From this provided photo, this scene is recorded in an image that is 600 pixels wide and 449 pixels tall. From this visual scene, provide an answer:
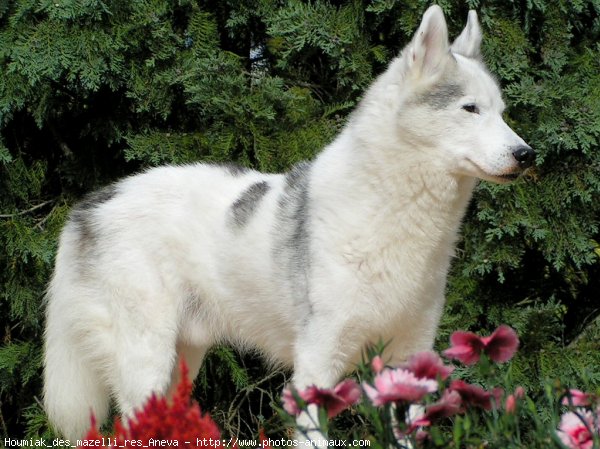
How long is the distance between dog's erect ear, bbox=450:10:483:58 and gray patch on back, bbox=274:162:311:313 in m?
0.79

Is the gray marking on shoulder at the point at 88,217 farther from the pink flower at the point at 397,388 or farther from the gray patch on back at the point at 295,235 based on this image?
the pink flower at the point at 397,388

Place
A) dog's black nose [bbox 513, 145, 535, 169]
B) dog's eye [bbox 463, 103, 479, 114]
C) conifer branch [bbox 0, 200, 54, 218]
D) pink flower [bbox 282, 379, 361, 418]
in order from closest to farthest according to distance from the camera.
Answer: pink flower [bbox 282, 379, 361, 418] → dog's black nose [bbox 513, 145, 535, 169] → dog's eye [bbox 463, 103, 479, 114] → conifer branch [bbox 0, 200, 54, 218]

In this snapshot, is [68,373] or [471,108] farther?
[68,373]

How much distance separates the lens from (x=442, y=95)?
3133 mm

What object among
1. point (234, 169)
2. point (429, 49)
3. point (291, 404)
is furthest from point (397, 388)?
point (234, 169)

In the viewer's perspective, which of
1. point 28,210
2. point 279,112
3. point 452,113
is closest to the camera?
point 452,113

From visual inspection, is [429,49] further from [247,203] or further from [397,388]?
[397,388]

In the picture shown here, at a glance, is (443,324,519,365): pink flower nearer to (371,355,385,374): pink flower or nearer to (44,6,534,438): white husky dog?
(371,355,385,374): pink flower

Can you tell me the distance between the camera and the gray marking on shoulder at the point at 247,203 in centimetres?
361

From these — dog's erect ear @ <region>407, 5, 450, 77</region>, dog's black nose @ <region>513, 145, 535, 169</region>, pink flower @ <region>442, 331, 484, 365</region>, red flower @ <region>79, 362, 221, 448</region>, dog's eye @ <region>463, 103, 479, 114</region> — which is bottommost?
red flower @ <region>79, 362, 221, 448</region>

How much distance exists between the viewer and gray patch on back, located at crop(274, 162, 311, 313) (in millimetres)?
3281

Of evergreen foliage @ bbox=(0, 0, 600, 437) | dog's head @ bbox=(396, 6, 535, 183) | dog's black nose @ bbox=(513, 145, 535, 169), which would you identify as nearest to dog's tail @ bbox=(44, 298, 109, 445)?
evergreen foliage @ bbox=(0, 0, 600, 437)

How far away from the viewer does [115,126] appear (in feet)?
15.8

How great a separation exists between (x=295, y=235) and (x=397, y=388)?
1.64 metres
